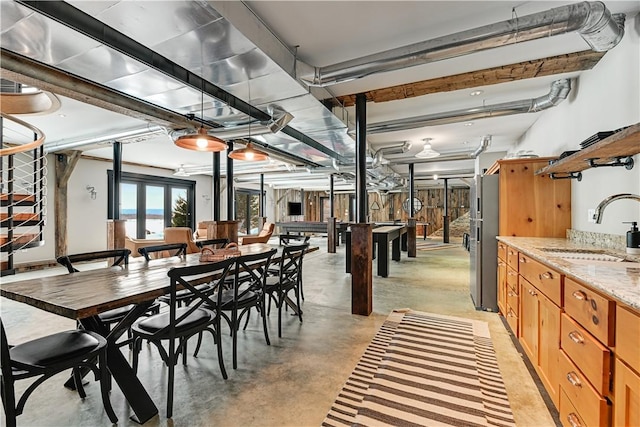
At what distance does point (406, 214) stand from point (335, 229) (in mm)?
7592

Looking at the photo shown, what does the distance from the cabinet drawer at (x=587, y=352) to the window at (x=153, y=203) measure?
29.3 feet

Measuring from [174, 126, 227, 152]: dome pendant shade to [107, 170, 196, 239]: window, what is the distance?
6063 mm

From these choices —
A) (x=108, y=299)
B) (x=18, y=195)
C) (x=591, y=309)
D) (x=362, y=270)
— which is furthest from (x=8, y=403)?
(x=18, y=195)

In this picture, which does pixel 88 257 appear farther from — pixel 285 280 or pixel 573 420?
pixel 573 420

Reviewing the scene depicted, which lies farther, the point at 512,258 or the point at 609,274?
the point at 512,258

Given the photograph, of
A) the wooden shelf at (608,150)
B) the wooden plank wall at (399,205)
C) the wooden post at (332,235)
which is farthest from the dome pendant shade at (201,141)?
the wooden plank wall at (399,205)

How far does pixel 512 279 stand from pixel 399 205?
1276 centimetres

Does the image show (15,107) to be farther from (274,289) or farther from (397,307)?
(397,307)

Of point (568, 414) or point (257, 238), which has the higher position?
point (257, 238)

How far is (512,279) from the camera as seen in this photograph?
2760 millimetres

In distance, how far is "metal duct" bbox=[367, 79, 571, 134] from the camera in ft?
10.6

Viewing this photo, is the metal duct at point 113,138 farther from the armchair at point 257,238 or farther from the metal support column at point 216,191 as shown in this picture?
the armchair at point 257,238

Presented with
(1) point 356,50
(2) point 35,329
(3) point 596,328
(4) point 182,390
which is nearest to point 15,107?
(2) point 35,329

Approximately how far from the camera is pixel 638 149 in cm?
187
